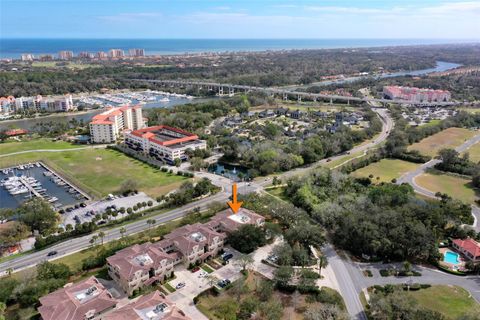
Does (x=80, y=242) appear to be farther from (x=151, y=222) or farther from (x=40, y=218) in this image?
(x=151, y=222)

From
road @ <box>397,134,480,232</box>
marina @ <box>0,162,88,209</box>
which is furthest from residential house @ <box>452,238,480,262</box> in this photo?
marina @ <box>0,162,88,209</box>

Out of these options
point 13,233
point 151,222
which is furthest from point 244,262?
point 13,233

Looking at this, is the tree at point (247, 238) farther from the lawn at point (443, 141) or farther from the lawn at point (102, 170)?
the lawn at point (443, 141)

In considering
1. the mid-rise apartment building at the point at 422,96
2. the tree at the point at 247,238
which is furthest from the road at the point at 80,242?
the mid-rise apartment building at the point at 422,96

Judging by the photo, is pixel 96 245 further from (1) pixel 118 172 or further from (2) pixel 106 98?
(2) pixel 106 98

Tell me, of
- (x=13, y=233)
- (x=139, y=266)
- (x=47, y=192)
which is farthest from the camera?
(x=47, y=192)

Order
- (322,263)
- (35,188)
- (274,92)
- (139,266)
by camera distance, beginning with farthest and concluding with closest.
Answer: (274,92), (35,188), (322,263), (139,266)

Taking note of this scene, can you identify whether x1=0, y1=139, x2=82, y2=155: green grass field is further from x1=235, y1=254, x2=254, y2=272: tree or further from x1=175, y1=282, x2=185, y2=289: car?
x1=235, y1=254, x2=254, y2=272: tree
